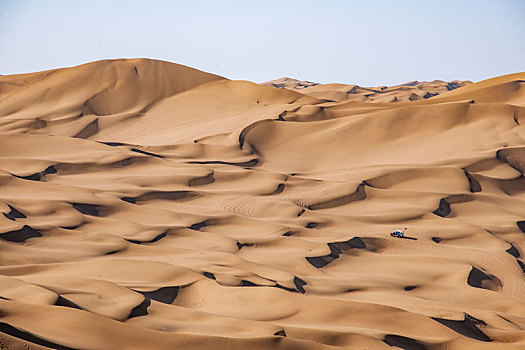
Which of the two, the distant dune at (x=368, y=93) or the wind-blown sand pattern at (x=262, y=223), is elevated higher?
the distant dune at (x=368, y=93)

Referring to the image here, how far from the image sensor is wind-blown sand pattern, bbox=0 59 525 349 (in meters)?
7.71

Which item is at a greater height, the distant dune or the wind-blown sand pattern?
the distant dune

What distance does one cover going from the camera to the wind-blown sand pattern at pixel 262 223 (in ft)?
25.3

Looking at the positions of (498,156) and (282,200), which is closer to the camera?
(282,200)

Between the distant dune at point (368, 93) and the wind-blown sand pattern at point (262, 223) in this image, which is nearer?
the wind-blown sand pattern at point (262, 223)

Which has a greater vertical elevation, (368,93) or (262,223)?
(368,93)

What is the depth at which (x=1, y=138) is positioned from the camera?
74.1ft

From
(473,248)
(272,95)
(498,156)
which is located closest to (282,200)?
(473,248)

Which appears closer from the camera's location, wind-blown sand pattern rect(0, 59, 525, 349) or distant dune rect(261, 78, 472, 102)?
wind-blown sand pattern rect(0, 59, 525, 349)

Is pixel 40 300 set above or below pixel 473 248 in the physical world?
above

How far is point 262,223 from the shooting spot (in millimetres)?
15336

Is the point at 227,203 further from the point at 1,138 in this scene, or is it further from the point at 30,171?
the point at 1,138

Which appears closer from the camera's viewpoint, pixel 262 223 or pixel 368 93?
pixel 262 223

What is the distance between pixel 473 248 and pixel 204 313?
8.35 meters
